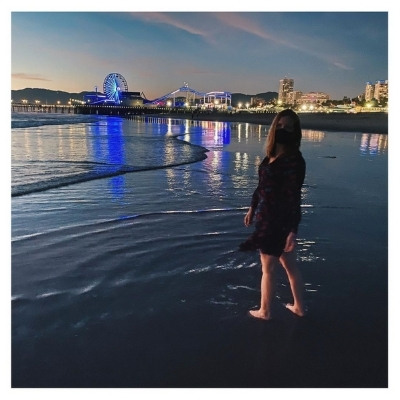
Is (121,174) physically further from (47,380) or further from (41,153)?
(47,380)

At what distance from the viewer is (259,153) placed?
611 inches

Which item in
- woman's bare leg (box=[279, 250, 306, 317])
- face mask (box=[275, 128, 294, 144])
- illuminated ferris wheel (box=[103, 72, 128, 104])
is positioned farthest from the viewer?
illuminated ferris wheel (box=[103, 72, 128, 104])

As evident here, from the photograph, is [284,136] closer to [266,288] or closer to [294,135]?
[294,135]

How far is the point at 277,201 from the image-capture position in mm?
2891

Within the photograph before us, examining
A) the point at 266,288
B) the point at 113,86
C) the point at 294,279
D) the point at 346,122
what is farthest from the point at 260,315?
the point at 113,86

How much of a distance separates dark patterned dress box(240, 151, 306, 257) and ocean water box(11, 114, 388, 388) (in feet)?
2.31

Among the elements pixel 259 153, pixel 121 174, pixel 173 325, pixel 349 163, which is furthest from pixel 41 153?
pixel 173 325

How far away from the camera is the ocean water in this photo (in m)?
2.65

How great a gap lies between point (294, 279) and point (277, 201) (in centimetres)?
77

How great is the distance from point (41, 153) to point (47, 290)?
493 inches

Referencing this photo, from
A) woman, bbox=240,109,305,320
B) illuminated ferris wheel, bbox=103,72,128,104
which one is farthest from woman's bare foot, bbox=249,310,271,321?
illuminated ferris wheel, bbox=103,72,128,104

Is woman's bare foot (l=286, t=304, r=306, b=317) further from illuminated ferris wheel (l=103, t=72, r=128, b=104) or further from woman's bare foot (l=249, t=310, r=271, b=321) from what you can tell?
illuminated ferris wheel (l=103, t=72, r=128, b=104)

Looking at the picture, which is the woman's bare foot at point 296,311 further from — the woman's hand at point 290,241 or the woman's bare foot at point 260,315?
the woman's hand at point 290,241

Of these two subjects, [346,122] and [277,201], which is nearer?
[277,201]
